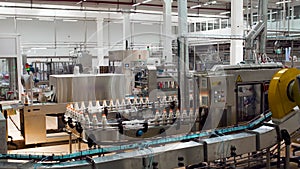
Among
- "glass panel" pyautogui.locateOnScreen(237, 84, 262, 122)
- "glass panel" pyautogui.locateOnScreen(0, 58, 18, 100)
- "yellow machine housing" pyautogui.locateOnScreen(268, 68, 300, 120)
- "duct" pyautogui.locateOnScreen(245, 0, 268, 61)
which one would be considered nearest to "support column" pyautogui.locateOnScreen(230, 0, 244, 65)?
"duct" pyautogui.locateOnScreen(245, 0, 268, 61)

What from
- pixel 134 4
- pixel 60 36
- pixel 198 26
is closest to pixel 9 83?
pixel 60 36

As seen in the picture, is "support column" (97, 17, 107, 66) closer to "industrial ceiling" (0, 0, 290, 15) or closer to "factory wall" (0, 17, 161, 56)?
"factory wall" (0, 17, 161, 56)

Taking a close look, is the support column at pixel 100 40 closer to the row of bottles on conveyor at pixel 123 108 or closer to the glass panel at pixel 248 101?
the row of bottles on conveyor at pixel 123 108

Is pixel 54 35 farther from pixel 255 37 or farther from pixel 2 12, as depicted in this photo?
pixel 255 37

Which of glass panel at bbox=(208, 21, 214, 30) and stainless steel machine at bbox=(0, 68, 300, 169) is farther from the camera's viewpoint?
glass panel at bbox=(208, 21, 214, 30)

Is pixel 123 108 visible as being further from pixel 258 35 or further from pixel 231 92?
pixel 258 35

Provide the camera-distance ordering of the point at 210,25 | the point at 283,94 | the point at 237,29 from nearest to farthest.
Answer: the point at 283,94 < the point at 237,29 < the point at 210,25

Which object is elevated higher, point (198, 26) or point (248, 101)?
point (198, 26)

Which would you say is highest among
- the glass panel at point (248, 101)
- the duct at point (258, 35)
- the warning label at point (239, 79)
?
the duct at point (258, 35)

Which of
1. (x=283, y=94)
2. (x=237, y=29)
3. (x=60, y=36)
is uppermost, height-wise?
(x=60, y=36)

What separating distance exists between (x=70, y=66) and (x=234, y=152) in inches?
283

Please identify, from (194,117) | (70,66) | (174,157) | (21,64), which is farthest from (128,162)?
(70,66)

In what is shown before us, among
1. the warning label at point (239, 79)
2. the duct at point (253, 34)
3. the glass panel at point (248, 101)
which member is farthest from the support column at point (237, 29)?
the warning label at point (239, 79)

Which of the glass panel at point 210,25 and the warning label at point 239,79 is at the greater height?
the glass panel at point 210,25
